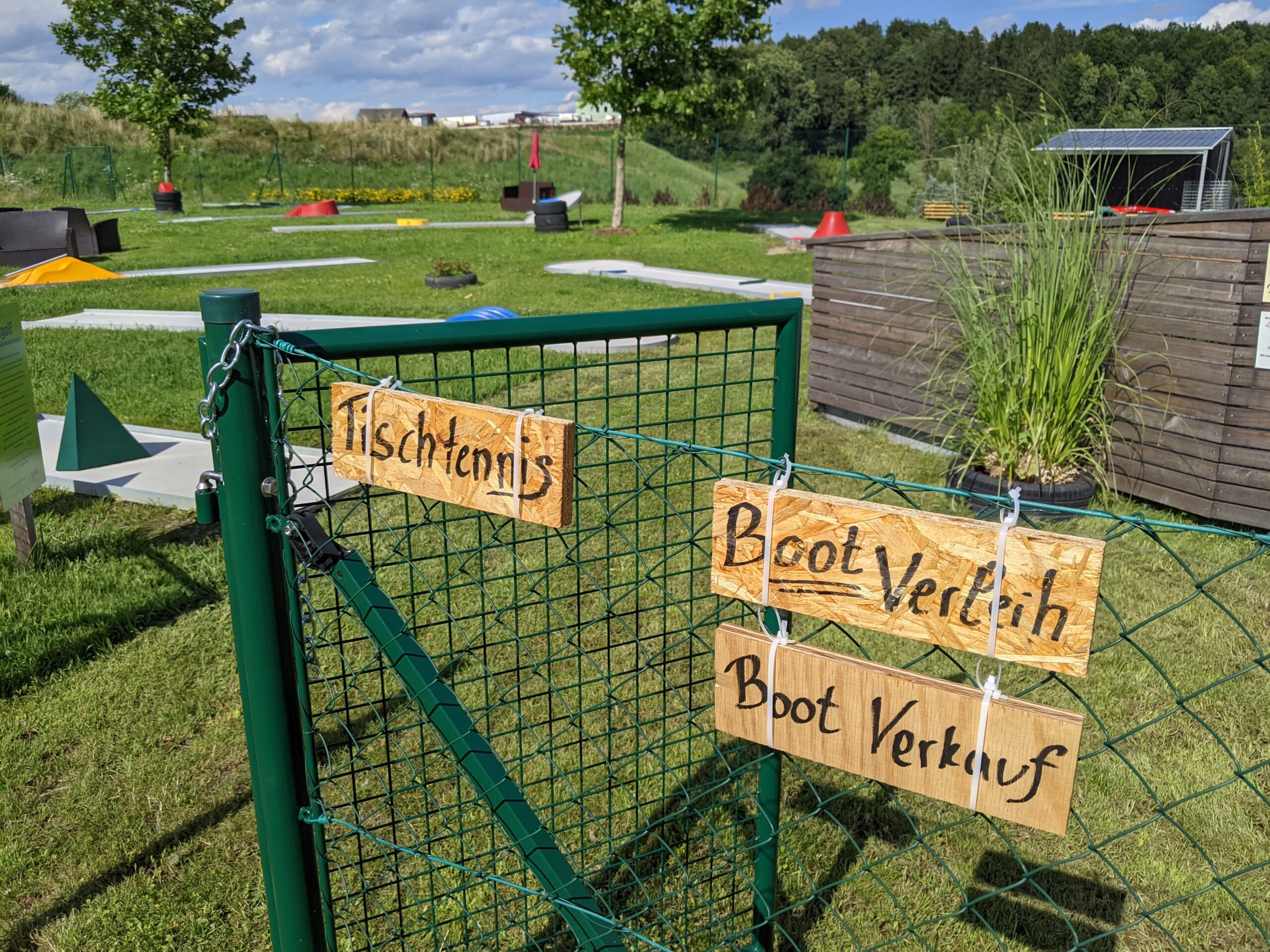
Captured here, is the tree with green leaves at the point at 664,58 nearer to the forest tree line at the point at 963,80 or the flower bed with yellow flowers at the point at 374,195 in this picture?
the forest tree line at the point at 963,80

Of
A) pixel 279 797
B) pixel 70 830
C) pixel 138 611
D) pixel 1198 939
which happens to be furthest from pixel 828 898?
pixel 138 611

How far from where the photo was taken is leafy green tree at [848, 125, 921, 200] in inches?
1143

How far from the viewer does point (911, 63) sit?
64.6 meters

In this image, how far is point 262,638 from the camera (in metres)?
1.74

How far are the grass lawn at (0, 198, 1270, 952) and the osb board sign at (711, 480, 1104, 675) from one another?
0.50 feet

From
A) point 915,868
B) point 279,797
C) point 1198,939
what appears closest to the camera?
point 279,797

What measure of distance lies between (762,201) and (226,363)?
2787cm

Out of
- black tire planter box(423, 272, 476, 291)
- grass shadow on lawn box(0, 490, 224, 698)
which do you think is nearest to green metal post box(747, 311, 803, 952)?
grass shadow on lawn box(0, 490, 224, 698)

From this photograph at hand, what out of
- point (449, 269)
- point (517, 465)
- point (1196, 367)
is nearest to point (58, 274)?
point (449, 269)

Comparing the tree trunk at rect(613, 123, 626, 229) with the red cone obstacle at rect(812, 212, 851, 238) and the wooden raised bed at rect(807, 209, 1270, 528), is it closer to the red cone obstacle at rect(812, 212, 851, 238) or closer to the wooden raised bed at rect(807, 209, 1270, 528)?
the red cone obstacle at rect(812, 212, 851, 238)

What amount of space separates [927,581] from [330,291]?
38.9ft

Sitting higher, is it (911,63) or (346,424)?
(911,63)

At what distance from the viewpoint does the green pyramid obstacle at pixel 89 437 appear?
5500mm

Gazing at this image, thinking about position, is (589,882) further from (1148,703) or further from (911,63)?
(911,63)
